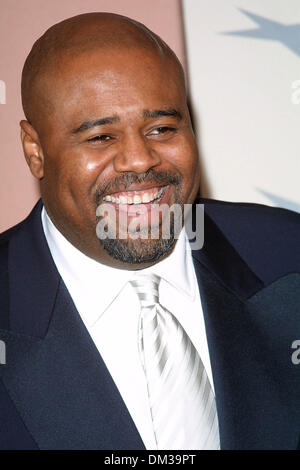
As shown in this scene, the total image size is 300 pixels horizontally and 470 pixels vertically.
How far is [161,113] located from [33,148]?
0.26 metres

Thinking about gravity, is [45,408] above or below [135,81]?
below

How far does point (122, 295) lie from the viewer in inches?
50.9

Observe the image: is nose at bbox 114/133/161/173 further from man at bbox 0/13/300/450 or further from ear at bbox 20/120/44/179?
ear at bbox 20/120/44/179

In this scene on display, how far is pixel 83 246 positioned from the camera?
1286 mm

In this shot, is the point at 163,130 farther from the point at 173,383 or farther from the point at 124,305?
the point at 173,383

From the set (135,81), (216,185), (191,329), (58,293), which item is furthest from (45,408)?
(216,185)

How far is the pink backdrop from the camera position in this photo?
169 centimetres

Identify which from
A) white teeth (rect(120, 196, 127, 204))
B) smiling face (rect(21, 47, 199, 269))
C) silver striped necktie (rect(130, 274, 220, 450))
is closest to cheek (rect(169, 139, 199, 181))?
smiling face (rect(21, 47, 199, 269))

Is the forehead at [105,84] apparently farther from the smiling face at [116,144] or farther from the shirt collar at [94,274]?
the shirt collar at [94,274]

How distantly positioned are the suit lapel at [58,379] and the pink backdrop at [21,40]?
20.7 inches

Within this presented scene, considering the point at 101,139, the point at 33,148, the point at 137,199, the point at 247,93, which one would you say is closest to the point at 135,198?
the point at 137,199
